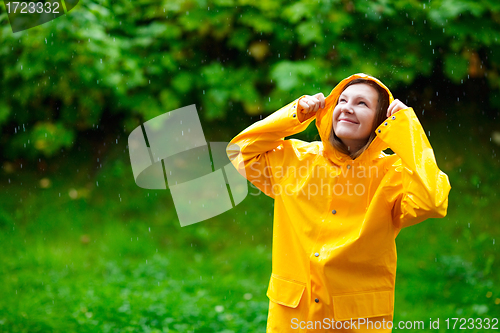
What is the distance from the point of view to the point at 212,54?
20.7 ft

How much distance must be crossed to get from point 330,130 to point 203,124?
418cm

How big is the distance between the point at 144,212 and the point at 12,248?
4.87 ft

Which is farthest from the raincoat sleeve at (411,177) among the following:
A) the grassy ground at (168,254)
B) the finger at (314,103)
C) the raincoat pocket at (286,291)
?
the grassy ground at (168,254)

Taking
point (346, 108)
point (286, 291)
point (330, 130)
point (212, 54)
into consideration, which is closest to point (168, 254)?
point (212, 54)

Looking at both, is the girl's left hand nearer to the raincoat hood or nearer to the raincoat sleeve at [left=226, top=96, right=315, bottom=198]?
the raincoat hood

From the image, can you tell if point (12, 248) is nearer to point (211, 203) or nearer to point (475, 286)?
Answer: point (211, 203)

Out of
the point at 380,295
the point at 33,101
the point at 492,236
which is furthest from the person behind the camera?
the point at 33,101

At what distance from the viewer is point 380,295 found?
228cm

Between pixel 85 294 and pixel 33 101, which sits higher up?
pixel 33 101

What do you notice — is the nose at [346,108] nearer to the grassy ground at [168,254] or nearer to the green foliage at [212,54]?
the grassy ground at [168,254]

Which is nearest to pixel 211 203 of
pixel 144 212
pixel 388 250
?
pixel 144 212

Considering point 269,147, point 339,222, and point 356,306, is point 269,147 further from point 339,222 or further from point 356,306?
point 356,306

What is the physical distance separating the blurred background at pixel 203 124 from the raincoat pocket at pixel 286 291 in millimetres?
2184

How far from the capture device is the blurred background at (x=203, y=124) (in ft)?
16.1
